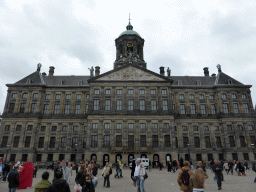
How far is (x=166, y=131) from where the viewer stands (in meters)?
40.0

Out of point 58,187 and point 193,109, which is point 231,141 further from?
point 58,187

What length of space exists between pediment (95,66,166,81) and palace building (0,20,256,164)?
24cm

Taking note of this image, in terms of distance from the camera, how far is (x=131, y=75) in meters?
43.8

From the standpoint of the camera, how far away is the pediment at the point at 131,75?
4366cm

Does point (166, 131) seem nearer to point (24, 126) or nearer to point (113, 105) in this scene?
point (113, 105)

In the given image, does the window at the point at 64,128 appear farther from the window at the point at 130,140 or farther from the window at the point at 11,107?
the window at the point at 130,140

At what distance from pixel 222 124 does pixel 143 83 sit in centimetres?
2206

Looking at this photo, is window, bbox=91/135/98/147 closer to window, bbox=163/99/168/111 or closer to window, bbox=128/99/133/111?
window, bbox=128/99/133/111

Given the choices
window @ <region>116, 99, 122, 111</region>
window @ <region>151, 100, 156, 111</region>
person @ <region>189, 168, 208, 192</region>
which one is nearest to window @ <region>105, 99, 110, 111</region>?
window @ <region>116, 99, 122, 111</region>

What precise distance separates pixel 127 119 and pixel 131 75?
10.9 m

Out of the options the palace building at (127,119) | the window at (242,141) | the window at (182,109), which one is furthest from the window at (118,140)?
the window at (242,141)

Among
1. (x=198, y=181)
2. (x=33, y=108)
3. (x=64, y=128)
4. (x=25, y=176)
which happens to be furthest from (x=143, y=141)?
(x=198, y=181)

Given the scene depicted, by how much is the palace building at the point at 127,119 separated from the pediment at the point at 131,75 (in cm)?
24

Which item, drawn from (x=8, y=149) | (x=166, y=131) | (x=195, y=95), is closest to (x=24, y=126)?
(x=8, y=149)
